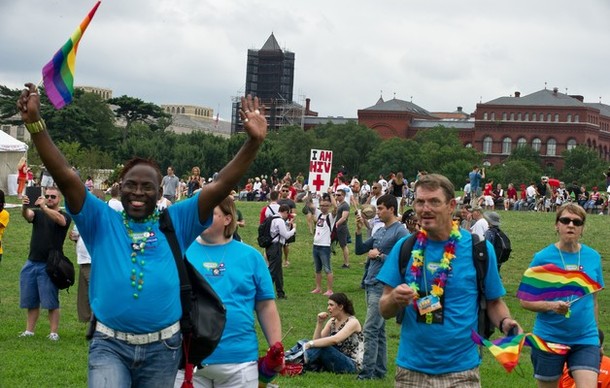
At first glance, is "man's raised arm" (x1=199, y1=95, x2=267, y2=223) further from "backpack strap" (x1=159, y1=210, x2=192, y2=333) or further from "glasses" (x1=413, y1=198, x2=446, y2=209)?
"glasses" (x1=413, y1=198, x2=446, y2=209)

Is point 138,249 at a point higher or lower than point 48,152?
lower

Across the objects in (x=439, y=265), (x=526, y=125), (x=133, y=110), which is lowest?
(x=439, y=265)

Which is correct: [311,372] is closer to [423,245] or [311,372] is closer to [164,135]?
[423,245]

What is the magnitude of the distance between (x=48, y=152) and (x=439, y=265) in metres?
2.17

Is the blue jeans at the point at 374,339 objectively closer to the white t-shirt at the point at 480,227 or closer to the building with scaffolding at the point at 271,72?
the white t-shirt at the point at 480,227

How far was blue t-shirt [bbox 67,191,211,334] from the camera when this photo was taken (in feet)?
17.7

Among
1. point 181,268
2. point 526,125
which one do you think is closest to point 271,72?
point 526,125

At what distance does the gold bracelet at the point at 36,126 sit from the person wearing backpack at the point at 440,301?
203cm

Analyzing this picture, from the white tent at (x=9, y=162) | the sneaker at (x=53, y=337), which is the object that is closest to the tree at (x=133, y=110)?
the white tent at (x=9, y=162)

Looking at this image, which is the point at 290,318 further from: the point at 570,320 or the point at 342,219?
the point at 570,320

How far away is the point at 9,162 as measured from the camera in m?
47.8

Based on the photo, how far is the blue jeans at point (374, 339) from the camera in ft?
37.4

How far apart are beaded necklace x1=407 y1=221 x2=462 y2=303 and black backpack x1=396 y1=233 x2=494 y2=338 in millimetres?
59

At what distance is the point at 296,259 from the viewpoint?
27.1 meters
